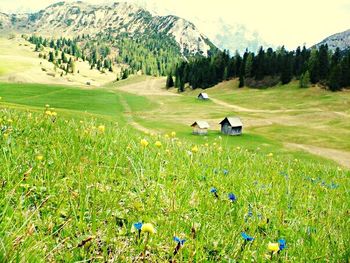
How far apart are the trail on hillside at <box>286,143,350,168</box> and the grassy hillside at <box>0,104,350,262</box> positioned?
55.7 meters

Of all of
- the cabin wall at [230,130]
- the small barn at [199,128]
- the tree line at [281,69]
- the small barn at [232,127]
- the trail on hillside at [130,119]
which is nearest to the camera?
the small barn at [199,128]

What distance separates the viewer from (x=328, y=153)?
6550 cm

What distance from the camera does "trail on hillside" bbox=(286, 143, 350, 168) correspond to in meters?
59.3

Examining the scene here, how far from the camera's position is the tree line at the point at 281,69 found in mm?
142312

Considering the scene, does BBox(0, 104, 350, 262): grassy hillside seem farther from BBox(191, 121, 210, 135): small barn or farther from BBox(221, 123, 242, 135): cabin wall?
BBox(221, 123, 242, 135): cabin wall

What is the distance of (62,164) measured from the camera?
473 cm

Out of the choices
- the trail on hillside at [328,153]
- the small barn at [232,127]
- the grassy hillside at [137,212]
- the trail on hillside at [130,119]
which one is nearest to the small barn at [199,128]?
the small barn at [232,127]

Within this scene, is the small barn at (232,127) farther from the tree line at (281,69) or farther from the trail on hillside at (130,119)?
the tree line at (281,69)

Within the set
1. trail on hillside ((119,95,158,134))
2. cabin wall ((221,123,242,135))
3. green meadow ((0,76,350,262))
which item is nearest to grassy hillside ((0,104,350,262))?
green meadow ((0,76,350,262))

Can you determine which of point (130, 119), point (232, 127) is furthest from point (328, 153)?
point (130, 119)

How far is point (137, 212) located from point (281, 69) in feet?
572

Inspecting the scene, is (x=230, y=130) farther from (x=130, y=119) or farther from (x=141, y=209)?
(x=141, y=209)

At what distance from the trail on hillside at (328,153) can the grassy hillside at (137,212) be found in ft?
183

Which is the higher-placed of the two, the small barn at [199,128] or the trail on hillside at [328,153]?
the small barn at [199,128]
